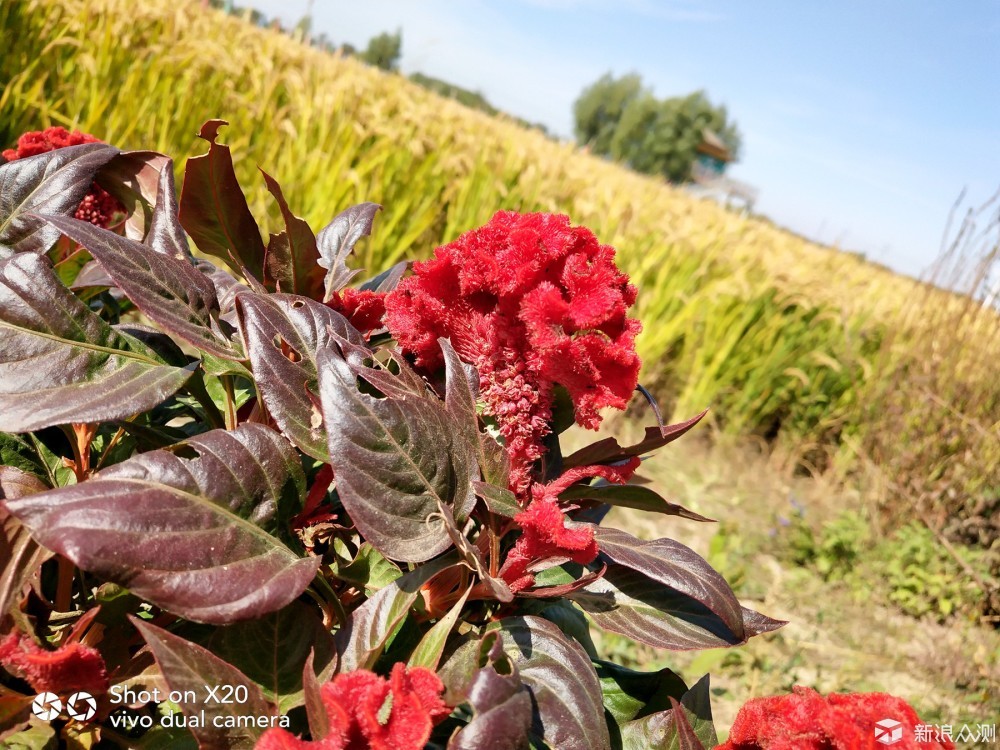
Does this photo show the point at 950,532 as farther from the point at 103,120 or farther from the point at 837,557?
the point at 103,120

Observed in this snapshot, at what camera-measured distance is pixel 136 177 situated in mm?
860

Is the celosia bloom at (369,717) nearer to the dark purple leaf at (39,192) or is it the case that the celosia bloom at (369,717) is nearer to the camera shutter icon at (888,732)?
the camera shutter icon at (888,732)

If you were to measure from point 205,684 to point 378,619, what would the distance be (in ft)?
0.43

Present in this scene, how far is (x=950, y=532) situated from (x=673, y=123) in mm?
55866

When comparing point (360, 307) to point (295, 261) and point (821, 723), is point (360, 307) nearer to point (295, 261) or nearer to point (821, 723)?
point (295, 261)

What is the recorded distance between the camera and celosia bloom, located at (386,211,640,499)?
0.61 m

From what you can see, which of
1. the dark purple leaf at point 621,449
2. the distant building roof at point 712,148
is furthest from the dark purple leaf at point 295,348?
the distant building roof at point 712,148

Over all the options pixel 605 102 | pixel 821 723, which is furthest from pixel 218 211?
pixel 605 102

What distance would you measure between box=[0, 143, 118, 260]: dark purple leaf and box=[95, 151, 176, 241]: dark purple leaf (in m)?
0.06

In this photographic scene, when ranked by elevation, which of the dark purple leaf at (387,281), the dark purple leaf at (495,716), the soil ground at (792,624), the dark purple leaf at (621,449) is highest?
the dark purple leaf at (387,281)

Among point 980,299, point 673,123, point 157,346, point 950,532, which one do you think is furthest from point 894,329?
point 673,123

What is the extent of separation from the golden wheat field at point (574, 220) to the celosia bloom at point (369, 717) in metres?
2.80

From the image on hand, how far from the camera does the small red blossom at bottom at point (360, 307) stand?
0.82m

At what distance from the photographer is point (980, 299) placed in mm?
4020
